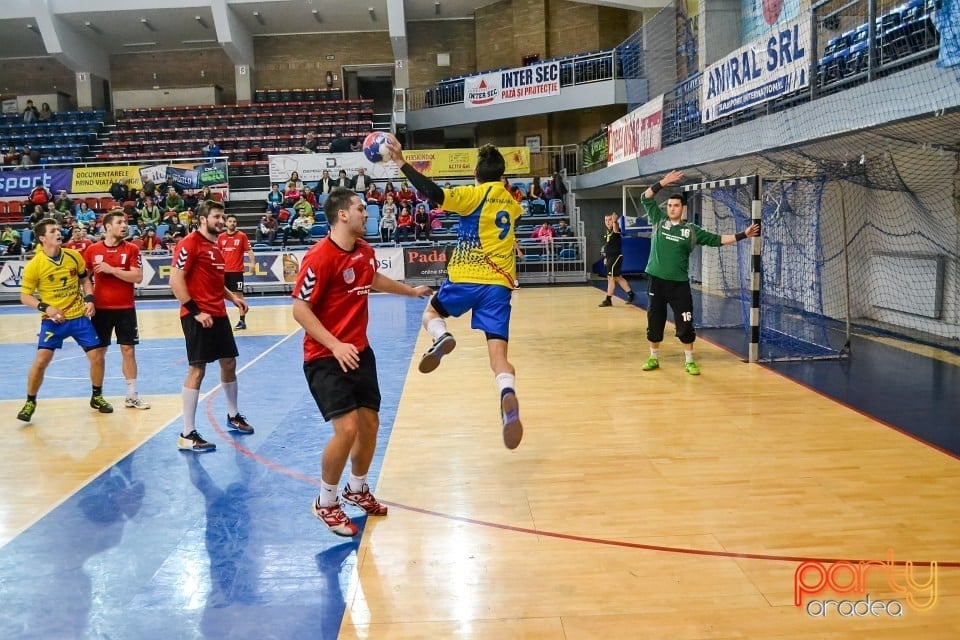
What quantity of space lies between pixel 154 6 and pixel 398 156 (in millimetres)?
30583

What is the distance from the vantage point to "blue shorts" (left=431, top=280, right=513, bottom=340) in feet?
17.9

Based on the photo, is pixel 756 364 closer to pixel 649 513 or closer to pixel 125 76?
pixel 649 513

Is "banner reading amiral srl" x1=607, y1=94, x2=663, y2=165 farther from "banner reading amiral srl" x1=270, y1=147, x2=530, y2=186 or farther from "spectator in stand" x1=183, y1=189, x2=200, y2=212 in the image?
"spectator in stand" x1=183, y1=189, x2=200, y2=212

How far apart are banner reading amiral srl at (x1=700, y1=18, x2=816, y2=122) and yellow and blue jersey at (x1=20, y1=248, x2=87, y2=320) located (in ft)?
29.4

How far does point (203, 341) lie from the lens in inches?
261

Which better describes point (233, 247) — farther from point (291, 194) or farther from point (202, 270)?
point (291, 194)

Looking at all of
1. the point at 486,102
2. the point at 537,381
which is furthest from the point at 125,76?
the point at 537,381

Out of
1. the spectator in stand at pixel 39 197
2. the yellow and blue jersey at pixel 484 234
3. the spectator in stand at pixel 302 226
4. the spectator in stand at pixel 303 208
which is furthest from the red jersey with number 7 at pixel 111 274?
the spectator in stand at pixel 39 197

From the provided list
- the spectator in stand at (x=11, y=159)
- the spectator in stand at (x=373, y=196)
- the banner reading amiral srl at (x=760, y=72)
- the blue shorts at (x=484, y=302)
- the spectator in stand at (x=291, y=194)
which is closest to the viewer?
the blue shorts at (x=484, y=302)

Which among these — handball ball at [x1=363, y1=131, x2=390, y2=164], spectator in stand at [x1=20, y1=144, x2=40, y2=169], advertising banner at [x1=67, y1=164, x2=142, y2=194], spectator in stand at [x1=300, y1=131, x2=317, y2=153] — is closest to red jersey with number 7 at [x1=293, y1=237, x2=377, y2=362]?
handball ball at [x1=363, y1=131, x2=390, y2=164]

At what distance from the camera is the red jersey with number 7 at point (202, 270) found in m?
6.51

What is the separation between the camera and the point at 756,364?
32.2 feet

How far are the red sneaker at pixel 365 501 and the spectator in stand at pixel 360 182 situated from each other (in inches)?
828

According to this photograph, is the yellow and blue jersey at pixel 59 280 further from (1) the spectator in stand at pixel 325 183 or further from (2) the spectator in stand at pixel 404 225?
(1) the spectator in stand at pixel 325 183
